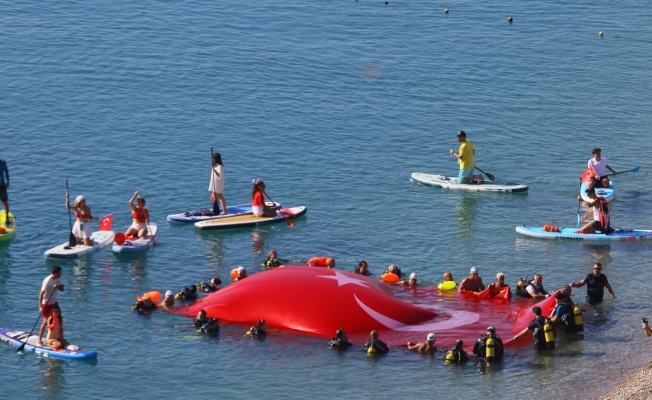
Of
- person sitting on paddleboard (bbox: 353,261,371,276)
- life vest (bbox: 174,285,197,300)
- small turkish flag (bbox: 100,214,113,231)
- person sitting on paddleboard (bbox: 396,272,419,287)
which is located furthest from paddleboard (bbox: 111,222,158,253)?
person sitting on paddleboard (bbox: 396,272,419,287)

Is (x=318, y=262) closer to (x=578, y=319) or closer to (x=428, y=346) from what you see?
(x=428, y=346)

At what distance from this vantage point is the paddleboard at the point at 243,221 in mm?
40969

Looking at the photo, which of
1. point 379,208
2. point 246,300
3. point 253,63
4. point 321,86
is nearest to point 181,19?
point 253,63

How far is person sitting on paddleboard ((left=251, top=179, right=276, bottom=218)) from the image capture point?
136ft

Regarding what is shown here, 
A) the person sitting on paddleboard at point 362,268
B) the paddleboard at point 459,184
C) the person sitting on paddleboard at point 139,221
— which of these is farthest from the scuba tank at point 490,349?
the paddleboard at point 459,184

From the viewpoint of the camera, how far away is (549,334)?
97.9 ft

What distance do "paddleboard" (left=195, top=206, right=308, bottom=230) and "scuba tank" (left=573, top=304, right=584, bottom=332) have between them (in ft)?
48.3

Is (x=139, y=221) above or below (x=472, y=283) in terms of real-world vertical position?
above

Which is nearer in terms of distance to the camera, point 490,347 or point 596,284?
point 490,347

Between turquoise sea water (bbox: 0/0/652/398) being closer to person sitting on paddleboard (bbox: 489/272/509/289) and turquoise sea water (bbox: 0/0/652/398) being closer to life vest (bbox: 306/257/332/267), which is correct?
life vest (bbox: 306/257/332/267)

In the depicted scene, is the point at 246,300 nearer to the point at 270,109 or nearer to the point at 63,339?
the point at 63,339

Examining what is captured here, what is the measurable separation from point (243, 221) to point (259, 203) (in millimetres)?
1024

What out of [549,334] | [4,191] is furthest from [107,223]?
[549,334]

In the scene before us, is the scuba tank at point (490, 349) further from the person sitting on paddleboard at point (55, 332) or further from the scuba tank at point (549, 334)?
the person sitting on paddleboard at point (55, 332)
